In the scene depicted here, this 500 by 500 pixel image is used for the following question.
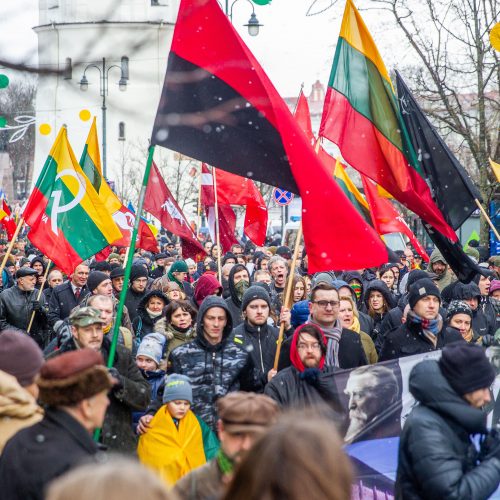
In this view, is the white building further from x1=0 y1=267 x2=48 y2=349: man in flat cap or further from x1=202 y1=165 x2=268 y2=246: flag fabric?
x1=202 y1=165 x2=268 y2=246: flag fabric

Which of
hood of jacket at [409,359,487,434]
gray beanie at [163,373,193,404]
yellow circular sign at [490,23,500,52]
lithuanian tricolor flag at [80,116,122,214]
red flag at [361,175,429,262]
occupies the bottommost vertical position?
gray beanie at [163,373,193,404]

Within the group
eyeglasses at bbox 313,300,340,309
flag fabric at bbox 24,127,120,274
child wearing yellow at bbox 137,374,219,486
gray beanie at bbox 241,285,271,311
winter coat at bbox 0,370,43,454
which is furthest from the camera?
flag fabric at bbox 24,127,120,274

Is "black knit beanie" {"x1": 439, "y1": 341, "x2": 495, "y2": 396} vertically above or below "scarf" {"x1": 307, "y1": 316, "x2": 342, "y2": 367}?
above

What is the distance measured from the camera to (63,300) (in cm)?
1094

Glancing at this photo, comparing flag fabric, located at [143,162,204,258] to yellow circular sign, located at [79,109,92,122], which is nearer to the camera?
yellow circular sign, located at [79,109,92,122]

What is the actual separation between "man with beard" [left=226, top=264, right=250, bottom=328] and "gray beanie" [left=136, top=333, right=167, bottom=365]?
2.71 meters

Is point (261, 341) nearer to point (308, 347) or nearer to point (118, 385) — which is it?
point (308, 347)

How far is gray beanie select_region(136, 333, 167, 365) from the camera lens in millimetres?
6836

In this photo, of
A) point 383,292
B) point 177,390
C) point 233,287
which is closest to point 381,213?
point 383,292

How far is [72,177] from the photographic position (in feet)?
32.0

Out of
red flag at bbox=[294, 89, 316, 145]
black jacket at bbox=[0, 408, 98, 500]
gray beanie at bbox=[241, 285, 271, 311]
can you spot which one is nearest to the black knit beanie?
black jacket at bbox=[0, 408, 98, 500]

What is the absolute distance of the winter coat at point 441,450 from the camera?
388 centimetres

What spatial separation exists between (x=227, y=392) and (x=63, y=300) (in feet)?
16.1

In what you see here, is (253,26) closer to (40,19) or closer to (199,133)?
(199,133)
